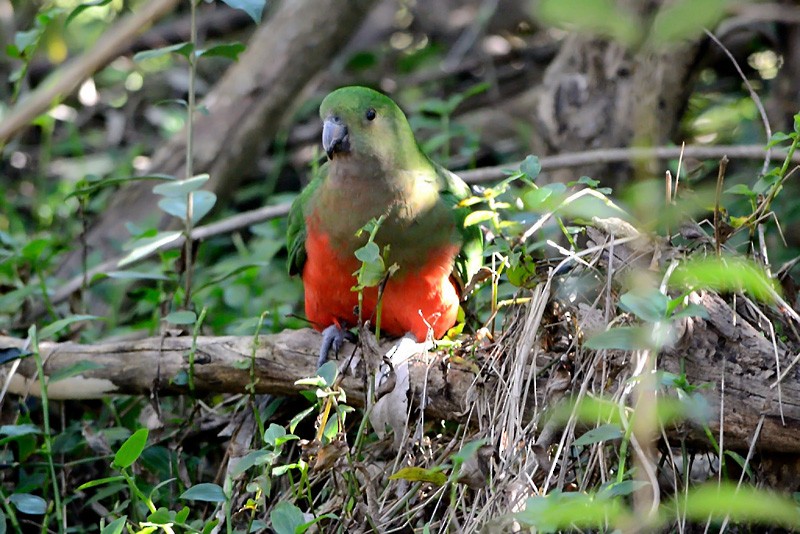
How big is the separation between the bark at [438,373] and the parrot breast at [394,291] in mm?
121

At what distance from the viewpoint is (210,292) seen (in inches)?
130

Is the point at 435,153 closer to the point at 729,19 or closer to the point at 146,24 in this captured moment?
the point at 729,19

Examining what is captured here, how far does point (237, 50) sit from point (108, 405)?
1028mm

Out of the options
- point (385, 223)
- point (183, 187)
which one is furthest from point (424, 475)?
point (183, 187)

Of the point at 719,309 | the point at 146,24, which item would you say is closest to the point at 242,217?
the point at 719,309

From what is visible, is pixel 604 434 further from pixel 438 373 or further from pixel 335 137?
pixel 335 137

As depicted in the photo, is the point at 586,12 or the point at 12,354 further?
the point at 12,354

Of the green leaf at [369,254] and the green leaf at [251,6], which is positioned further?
the green leaf at [251,6]

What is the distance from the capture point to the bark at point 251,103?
3.77 metres

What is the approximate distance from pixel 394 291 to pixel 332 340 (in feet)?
0.66

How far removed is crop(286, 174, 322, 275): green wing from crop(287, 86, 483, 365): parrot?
0.15 ft

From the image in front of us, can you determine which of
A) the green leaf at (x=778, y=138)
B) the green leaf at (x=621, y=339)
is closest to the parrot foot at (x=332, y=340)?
the green leaf at (x=621, y=339)

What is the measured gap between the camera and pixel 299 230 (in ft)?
8.38

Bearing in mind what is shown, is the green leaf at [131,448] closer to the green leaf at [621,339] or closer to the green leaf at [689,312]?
the green leaf at [621,339]
